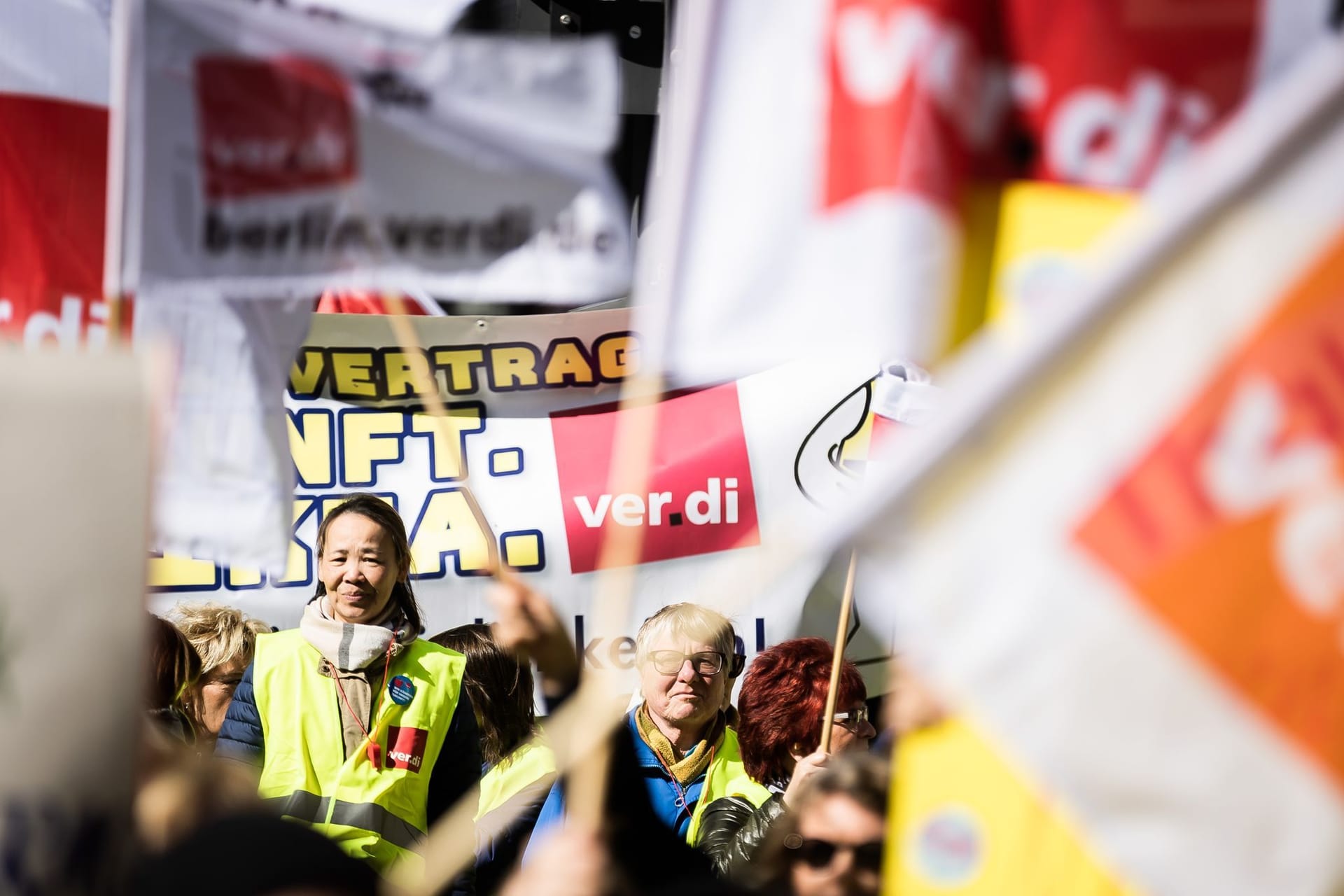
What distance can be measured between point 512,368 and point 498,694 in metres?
0.93

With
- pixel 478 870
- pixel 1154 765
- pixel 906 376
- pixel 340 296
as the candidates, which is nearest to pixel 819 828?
pixel 1154 765

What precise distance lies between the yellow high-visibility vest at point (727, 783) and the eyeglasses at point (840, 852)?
1.37m

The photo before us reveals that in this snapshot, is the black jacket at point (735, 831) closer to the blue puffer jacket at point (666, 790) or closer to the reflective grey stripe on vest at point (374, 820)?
the blue puffer jacket at point (666, 790)

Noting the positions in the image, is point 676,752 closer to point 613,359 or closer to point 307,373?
point 613,359

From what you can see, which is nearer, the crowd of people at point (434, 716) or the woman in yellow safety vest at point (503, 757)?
the crowd of people at point (434, 716)

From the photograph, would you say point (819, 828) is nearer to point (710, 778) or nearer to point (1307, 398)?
point (1307, 398)

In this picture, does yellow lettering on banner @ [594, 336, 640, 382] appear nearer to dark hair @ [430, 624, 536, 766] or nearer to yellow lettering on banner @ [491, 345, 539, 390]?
yellow lettering on banner @ [491, 345, 539, 390]

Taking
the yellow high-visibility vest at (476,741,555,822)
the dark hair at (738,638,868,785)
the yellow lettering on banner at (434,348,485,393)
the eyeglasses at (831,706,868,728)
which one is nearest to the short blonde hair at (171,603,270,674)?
the yellow high-visibility vest at (476,741,555,822)

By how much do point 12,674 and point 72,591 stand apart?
0.11m

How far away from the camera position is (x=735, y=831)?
3312 mm

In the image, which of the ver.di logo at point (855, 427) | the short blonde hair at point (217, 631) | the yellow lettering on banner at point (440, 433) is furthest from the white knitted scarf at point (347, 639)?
the ver.di logo at point (855, 427)

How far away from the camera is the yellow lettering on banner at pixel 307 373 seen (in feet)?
13.8

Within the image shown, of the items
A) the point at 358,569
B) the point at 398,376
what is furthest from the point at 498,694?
the point at 398,376

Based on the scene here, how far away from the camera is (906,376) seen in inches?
161
